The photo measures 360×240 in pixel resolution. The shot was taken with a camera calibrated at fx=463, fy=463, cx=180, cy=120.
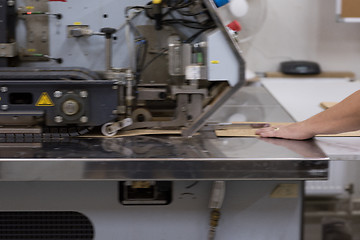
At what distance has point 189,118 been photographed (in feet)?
4.76

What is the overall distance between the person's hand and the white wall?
1899 mm

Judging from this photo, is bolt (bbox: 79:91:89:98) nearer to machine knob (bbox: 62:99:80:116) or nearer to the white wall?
machine knob (bbox: 62:99:80:116)

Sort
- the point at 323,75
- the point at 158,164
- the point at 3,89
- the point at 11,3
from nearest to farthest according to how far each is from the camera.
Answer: the point at 158,164
the point at 3,89
the point at 11,3
the point at 323,75

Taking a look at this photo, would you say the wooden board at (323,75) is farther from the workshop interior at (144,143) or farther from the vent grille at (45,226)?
the vent grille at (45,226)

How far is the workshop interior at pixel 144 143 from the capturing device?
48.0 inches

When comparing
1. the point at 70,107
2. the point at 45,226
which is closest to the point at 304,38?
the point at 70,107

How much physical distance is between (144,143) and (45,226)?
0.40 metres

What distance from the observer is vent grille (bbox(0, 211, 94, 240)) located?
54.8 inches

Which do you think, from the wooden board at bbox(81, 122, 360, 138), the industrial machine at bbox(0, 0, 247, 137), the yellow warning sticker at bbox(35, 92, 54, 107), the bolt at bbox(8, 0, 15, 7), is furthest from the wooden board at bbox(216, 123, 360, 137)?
the bolt at bbox(8, 0, 15, 7)

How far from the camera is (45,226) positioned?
1410 mm

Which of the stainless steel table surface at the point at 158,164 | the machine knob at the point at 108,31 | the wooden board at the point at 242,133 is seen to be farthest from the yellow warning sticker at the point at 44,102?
the wooden board at the point at 242,133

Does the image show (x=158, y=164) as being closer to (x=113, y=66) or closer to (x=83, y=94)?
(x=83, y=94)

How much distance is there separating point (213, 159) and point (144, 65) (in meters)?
0.46

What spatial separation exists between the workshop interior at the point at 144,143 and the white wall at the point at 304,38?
180cm
